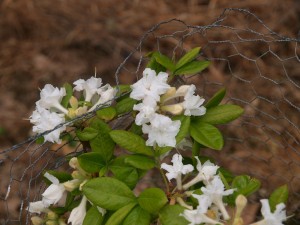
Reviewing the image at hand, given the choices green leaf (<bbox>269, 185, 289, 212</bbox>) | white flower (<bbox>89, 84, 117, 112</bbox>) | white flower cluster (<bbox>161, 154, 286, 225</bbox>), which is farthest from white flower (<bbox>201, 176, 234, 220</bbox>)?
white flower (<bbox>89, 84, 117, 112</bbox>)

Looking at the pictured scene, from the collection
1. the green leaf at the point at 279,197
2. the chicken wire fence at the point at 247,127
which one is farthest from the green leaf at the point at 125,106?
the chicken wire fence at the point at 247,127

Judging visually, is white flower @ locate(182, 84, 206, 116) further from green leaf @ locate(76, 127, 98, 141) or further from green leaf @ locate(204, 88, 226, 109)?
green leaf @ locate(76, 127, 98, 141)

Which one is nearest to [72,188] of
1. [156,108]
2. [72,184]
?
[72,184]

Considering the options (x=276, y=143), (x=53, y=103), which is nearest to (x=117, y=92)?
(x=53, y=103)

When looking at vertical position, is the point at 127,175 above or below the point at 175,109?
below

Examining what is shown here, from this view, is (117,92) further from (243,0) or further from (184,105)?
(243,0)

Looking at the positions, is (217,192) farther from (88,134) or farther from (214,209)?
(88,134)
